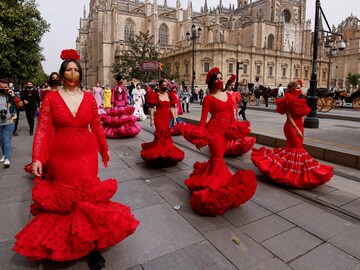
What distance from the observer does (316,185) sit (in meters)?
4.31

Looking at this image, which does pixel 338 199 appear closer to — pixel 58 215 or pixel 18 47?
pixel 58 215

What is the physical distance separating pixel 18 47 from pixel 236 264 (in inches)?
724

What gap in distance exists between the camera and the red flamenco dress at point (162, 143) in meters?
5.50

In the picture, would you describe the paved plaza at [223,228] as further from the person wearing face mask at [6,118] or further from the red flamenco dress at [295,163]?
the person wearing face mask at [6,118]

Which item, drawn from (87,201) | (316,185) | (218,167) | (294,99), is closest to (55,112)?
(87,201)

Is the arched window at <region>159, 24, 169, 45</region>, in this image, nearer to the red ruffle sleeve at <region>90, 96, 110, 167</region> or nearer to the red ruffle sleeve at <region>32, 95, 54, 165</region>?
the red ruffle sleeve at <region>90, 96, 110, 167</region>

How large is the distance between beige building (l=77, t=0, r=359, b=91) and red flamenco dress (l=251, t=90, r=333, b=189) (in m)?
38.5

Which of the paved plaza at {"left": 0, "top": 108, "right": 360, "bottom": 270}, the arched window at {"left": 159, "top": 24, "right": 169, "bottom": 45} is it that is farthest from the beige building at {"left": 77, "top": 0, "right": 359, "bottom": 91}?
the paved plaza at {"left": 0, "top": 108, "right": 360, "bottom": 270}

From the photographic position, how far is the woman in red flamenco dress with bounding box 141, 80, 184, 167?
551 cm

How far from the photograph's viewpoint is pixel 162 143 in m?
5.67

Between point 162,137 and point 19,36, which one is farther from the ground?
point 19,36

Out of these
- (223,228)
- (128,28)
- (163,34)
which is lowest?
(223,228)

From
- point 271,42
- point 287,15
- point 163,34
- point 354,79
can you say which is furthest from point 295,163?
point 287,15

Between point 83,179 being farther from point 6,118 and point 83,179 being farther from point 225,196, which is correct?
point 6,118
